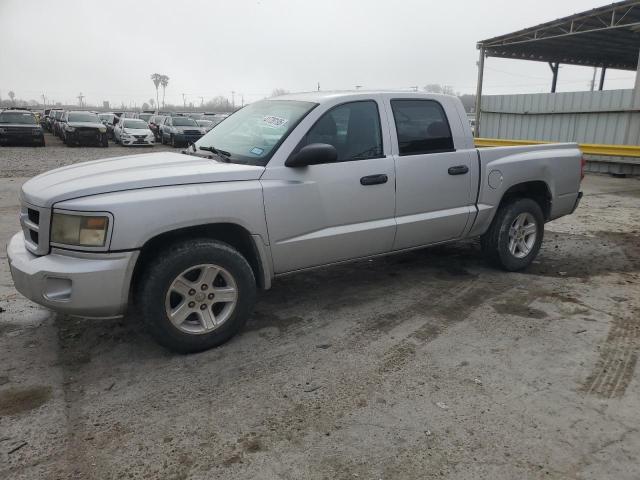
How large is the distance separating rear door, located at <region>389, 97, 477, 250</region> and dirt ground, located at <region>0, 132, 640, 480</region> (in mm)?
666

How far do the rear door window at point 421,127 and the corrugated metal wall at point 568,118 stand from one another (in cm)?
1136

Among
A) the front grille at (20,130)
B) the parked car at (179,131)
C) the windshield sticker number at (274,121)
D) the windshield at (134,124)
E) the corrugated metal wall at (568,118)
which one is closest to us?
the windshield sticker number at (274,121)

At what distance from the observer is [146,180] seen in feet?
10.8

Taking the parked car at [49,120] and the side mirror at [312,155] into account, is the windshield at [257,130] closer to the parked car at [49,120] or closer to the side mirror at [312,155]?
the side mirror at [312,155]

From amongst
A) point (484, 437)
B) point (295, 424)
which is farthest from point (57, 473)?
point (484, 437)

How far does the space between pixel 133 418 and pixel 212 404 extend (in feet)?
1.46

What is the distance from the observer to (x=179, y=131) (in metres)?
23.7

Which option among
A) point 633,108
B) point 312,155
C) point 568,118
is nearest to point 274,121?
Answer: point 312,155

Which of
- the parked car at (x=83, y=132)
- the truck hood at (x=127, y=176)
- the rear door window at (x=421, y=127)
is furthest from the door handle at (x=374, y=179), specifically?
the parked car at (x=83, y=132)

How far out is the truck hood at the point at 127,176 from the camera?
10.5 feet

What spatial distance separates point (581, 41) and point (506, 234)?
1677cm

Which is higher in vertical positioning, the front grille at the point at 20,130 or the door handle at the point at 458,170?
the door handle at the point at 458,170

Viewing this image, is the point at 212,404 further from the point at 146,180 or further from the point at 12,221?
the point at 12,221

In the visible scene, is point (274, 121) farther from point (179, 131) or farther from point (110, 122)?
point (110, 122)
